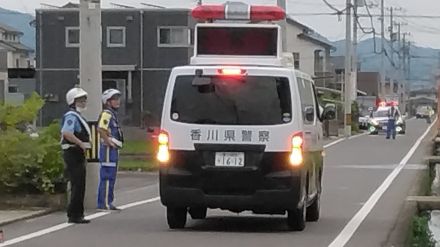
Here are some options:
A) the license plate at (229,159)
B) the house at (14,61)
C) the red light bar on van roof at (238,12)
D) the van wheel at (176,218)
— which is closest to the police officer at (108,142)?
the red light bar on van roof at (238,12)

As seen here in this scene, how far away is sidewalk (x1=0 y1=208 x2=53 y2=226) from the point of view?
15828 mm

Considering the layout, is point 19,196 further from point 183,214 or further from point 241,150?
point 241,150

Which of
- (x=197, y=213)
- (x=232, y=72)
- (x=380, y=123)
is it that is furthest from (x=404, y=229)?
(x=380, y=123)

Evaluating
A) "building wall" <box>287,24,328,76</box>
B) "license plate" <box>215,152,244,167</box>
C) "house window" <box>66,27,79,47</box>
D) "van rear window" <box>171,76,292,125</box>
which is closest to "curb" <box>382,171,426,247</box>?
"van rear window" <box>171,76,292,125</box>

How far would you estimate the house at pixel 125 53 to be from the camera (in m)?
64.4

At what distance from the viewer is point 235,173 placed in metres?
14.5

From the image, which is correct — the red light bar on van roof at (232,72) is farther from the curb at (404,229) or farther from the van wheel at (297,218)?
the curb at (404,229)

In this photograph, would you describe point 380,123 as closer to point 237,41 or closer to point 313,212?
point 313,212

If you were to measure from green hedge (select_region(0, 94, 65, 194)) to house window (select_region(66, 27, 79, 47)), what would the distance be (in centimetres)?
4734

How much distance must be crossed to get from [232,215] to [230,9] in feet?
10.9

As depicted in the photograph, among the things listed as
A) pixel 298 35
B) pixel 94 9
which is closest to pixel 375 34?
pixel 298 35

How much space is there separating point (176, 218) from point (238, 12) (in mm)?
3265

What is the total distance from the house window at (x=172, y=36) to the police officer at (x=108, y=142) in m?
46.9

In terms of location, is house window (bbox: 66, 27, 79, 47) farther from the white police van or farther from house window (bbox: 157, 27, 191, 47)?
the white police van
